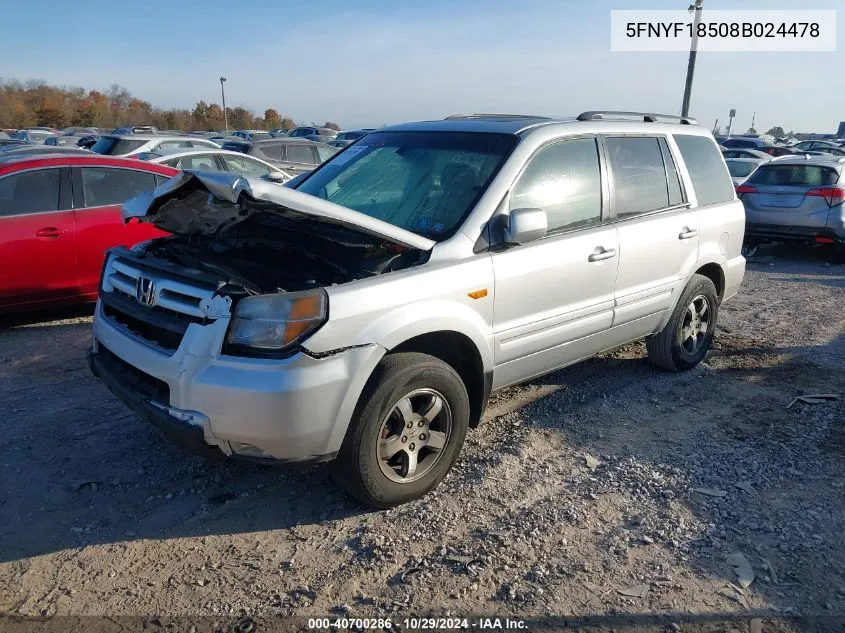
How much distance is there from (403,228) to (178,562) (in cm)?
197

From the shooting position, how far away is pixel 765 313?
738 cm

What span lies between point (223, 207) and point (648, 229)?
279cm

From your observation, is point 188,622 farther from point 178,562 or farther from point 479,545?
point 479,545

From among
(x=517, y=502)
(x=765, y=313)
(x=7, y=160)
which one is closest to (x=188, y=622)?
(x=517, y=502)

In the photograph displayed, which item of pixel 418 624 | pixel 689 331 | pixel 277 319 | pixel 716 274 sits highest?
pixel 277 319

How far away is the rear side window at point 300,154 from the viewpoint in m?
14.1

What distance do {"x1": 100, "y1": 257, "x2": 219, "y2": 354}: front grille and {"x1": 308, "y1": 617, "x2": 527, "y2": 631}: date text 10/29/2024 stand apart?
1340 millimetres

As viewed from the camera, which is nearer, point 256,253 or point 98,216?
point 256,253

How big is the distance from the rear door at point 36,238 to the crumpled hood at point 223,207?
2.66 metres

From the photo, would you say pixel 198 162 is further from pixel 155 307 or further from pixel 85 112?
pixel 85 112

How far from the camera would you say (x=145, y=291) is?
3301 mm

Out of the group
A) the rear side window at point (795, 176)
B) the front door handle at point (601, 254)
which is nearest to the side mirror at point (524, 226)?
the front door handle at point (601, 254)

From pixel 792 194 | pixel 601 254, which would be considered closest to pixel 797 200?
pixel 792 194

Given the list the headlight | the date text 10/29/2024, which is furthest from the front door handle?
the date text 10/29/2024
